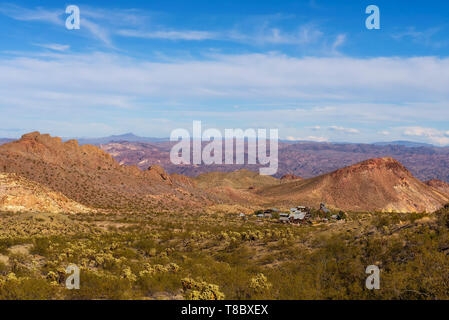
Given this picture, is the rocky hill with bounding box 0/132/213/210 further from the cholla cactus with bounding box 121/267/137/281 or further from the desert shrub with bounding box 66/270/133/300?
the desert shrub with bounding box 66/270/133/300

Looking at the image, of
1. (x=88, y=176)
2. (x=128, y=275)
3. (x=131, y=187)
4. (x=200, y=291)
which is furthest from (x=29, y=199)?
(x=200, y=291)

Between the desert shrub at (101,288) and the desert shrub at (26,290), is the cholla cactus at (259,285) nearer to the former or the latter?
the desert shrub at (101,288)

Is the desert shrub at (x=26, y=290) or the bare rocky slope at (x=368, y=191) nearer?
the desert shrub at (x=26, y=290)

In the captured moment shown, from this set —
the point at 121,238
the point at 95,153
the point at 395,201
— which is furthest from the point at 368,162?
the point at 121,238

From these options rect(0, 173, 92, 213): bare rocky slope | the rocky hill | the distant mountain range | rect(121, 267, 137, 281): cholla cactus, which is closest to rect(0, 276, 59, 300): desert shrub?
rect(121, 267, 137, 281): cholla cactus

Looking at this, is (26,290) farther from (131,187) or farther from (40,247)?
(131,187)

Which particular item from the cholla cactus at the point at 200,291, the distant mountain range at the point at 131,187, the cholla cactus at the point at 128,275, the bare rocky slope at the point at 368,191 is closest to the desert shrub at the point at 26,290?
the cholla cactus at the point at 128,275

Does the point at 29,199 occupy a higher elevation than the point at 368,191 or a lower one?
higher

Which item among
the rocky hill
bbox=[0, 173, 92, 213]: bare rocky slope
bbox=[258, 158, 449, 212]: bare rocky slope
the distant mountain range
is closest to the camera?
bbox=[0, 173, 92, 213]: bare rocky slope

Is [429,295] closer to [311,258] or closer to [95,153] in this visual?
[311,258]

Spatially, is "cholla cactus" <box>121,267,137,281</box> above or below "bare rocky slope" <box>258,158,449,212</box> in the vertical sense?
above

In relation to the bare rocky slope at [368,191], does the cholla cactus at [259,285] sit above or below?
above
